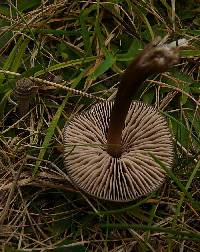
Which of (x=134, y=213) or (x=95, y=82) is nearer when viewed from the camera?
(x=134, y=213)

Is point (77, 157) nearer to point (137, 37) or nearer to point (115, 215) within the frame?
point (115, 215)

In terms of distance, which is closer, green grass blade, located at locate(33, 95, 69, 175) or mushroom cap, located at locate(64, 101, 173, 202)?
mushroom cap, located at locate(64, 101, 173, 202)

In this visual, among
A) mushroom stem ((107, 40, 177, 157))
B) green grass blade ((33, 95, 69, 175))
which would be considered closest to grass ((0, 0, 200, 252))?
green grass blade ((33, 95, 69, 175))

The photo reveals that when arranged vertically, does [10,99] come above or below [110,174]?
above

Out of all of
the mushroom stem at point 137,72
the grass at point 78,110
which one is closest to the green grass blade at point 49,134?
the grass at point 78,110

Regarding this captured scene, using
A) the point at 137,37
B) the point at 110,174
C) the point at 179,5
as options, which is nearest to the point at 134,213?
the point at 110,174

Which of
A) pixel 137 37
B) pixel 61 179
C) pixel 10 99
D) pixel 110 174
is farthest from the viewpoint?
pixel 137 37

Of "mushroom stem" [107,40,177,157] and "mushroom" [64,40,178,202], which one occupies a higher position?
"mushroom stem" [107,40,177,157]

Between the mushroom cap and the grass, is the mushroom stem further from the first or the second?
the grass
